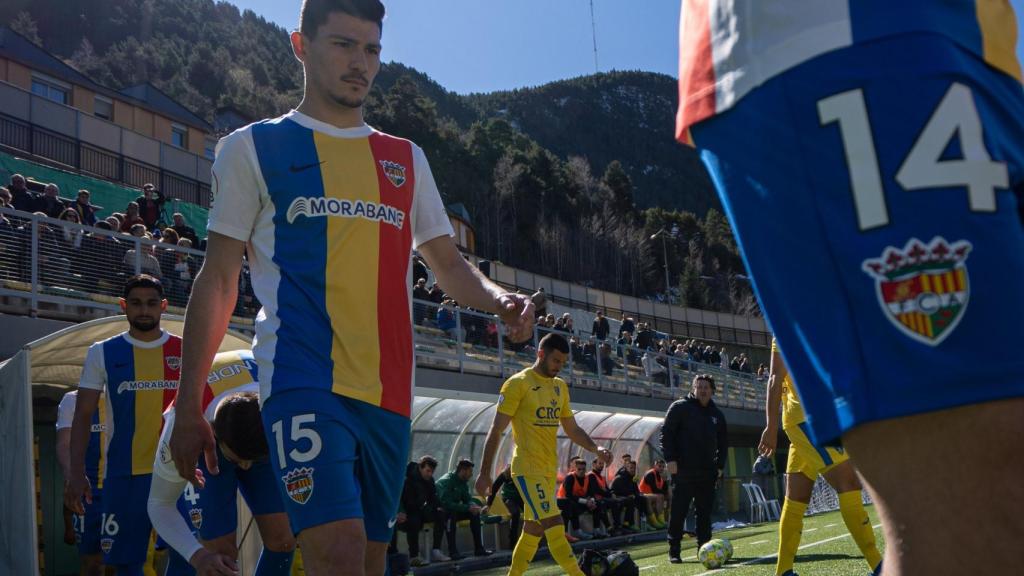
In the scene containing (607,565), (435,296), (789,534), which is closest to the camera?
(789,534)

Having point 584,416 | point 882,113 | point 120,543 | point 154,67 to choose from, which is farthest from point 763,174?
point 154,67

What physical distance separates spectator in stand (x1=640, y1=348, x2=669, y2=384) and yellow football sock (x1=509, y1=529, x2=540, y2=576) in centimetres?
2122

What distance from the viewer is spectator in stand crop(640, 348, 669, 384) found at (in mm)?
29759

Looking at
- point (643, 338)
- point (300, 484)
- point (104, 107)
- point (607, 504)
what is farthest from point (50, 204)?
point (104, 107)

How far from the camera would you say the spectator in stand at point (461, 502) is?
16.3m

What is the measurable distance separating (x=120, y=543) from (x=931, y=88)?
6.00m

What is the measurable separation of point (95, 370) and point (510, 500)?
1163 cm

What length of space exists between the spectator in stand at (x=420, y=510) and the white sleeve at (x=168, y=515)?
10203mm

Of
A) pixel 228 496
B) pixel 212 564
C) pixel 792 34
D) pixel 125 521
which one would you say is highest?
pixel 792 34

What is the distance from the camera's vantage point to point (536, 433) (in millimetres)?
9031

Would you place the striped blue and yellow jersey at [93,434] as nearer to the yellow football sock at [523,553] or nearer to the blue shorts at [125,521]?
the blue shorts at [125,521]

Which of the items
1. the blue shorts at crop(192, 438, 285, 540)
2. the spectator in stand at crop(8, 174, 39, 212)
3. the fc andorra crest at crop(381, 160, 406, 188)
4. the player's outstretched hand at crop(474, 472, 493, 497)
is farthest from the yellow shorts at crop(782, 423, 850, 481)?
the spectator in stand at crop(8, 174, 39, 212)

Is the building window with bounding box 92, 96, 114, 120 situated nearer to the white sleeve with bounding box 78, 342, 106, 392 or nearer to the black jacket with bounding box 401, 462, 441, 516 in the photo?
the black jacket with bounding box 401, 462, 441, 516

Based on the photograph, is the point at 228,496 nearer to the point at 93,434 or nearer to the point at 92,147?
the point at 93,434
